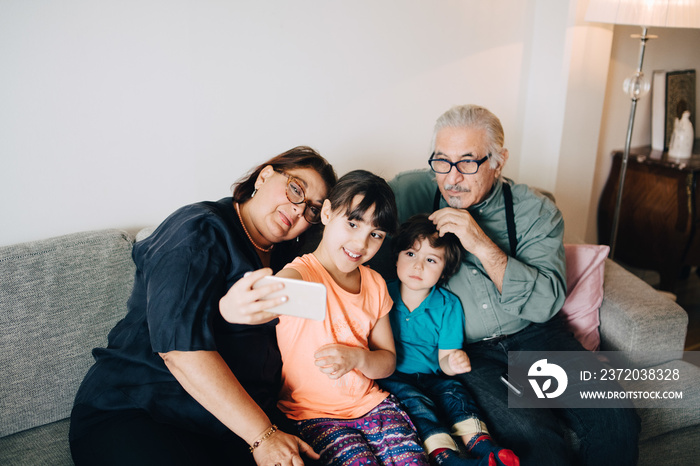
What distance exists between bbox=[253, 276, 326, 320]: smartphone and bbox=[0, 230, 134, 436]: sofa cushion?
77 cm

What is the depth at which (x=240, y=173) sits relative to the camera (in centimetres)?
194

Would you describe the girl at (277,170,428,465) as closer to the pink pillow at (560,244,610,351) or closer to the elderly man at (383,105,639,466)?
the elderly man at (383,105,639,466)

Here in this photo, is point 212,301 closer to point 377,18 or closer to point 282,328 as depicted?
point 282,328

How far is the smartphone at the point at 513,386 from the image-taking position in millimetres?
1560

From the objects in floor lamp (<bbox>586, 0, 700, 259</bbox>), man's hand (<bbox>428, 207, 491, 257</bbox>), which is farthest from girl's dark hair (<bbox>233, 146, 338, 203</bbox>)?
floor lamp (<bbox>586, 0, 700, 259</bbox>)

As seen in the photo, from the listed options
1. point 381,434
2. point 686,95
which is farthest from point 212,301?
point 686,95

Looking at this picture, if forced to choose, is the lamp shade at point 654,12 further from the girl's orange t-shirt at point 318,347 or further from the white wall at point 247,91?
the girl's orange t-shirt at point 318,347

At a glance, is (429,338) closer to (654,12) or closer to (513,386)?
(513,386)

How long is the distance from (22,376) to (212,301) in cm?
70

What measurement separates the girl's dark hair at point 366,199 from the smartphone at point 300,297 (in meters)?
0.35

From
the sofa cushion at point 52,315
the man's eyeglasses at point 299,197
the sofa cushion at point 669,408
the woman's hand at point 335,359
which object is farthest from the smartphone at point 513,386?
the sofa cushion at point 52,315

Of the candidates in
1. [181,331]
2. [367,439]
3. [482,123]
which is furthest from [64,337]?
[482,123]

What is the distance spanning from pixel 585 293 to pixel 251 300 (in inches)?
52.2

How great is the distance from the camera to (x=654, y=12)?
2.07 metres
